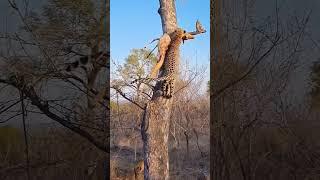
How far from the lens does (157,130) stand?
294cm

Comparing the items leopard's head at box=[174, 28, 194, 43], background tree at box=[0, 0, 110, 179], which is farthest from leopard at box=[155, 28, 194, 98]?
background tree at box=[0, 0, 110, 179]

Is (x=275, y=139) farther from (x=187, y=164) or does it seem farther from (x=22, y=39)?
(x=187, y=164)

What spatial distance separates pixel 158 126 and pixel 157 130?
33 mm

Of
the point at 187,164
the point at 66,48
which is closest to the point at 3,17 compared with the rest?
the point at 66,48

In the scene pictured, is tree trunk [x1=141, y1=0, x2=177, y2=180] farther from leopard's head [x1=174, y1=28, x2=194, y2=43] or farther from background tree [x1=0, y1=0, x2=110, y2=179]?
background tree [x1=0, y1=0, x2=110, y2=179]

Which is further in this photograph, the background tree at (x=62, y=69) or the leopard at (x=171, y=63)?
the leopard at (x=171, y=63)

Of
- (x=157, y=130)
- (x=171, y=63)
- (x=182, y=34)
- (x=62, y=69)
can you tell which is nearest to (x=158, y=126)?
(x=157, y=130)

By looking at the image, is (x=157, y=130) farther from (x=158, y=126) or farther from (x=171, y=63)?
(x=171, y=63)

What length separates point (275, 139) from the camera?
6.89ft

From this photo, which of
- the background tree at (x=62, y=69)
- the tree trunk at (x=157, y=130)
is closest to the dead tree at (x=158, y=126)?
the tree trunk at (x=157, y=130)

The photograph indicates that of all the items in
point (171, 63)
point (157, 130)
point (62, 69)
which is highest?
point (171, 63)

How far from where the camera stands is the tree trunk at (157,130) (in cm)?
294

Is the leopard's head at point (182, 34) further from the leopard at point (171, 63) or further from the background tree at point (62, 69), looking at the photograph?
the background tree at point (62, 69)

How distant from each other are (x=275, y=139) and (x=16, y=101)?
1.42 metres
